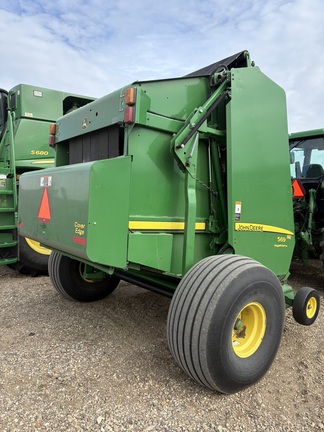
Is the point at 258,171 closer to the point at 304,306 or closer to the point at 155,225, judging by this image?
the point at 155,225

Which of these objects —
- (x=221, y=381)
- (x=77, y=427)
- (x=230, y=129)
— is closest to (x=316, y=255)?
(x=230, y=129)

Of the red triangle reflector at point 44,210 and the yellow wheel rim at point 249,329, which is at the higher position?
the red triangle reflector at point 44,210

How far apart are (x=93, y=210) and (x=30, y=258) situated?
3.36 metres

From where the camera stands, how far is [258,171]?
3.08m

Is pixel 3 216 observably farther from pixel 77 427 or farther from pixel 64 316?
pixel 77 427

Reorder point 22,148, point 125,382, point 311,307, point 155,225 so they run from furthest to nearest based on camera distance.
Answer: point 22,148
point 311,307
point 155,225
point 125,382

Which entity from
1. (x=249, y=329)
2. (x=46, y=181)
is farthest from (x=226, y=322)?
(x=46, y=181)

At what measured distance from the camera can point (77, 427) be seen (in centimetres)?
201

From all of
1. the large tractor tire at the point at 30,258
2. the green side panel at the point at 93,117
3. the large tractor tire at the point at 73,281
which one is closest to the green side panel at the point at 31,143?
the large tractor tire at the point at 30,258

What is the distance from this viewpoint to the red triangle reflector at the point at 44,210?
284 cm

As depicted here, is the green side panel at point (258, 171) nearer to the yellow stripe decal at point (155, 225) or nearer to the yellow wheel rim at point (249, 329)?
the yellow stripe decal at point (155, 225)

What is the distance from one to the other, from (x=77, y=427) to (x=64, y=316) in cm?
175

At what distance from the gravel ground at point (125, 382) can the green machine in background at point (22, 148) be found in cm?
156

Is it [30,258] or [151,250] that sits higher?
[151,250]
